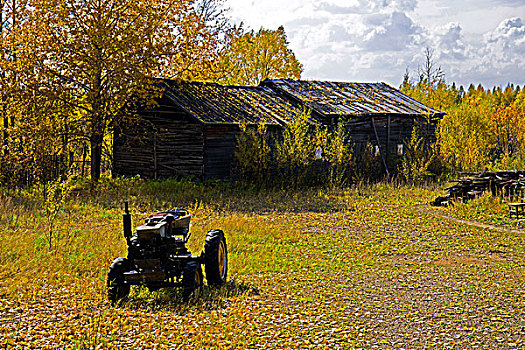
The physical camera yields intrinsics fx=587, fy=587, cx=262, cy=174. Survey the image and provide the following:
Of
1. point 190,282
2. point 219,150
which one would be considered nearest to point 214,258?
point 190,282

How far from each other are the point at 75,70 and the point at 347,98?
1383 cm

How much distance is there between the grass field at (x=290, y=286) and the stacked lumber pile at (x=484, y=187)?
159cm

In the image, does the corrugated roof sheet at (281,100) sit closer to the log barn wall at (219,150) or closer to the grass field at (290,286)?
the log barn wall at (219,150)

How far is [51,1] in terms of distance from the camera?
72.3 ft

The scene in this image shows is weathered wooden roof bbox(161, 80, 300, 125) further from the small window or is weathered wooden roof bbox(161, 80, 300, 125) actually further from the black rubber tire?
the black rubber tire

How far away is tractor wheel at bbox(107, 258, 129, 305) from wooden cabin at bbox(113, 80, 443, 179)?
1486 centimetres

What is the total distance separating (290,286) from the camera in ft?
31.4

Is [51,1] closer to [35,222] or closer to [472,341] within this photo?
[35,222]

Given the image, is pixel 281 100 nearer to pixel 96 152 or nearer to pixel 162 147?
pixel 162 147

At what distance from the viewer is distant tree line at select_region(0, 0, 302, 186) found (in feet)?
72.4

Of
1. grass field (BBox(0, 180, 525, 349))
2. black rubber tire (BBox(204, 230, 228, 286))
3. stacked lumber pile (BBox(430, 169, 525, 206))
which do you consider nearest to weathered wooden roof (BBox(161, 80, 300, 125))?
grass field (BBox(0, 180, 525, 349))

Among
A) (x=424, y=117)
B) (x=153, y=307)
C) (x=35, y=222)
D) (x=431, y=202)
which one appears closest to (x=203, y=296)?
(x=153, y=307)

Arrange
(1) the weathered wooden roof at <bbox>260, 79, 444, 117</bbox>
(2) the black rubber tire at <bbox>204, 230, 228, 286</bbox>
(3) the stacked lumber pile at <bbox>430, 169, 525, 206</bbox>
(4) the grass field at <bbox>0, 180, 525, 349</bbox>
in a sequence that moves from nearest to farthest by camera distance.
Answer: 1. (4) the grass field at <bbox>0, 180, 525, 349</bbox>
2. (2) the black rubber tire at <bbox>204, 230, 228, 286</bbox>
3. (3) the stacked lumber pile at <bbox>430, 169, 525, 206</bbox>
4. (1) the weathered wooden roof at <bbox>260, 79, 444, 117</bbox>

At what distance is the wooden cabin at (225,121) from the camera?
23734 mm
